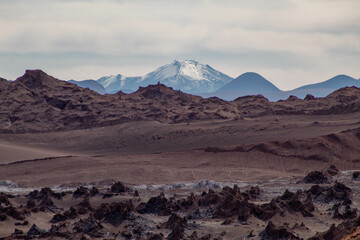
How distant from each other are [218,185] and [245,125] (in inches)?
843

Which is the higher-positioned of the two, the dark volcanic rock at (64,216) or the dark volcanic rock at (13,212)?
the dark volcanic rock at (13,212)

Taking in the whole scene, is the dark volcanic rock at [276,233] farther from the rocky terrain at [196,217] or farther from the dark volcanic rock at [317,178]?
the dark volcanic rock at [317,178]

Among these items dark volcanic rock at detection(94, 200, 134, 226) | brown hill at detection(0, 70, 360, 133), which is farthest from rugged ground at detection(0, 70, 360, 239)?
brown hill at detection(0, 70, 360, 133)

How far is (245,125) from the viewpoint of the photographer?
199ft

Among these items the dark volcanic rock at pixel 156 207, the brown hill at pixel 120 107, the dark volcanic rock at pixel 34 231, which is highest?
the brown hill at pixel 120 107

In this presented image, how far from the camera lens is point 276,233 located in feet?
83.9

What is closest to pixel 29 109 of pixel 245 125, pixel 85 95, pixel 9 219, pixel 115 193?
pixel 85 95

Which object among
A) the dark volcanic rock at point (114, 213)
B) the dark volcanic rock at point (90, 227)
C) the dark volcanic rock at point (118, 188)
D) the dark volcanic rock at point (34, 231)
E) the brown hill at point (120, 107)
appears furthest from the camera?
the brown hill at point (120, 107)

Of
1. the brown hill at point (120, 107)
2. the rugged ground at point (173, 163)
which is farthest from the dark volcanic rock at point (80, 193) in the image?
the brown hill at point (120, 107)

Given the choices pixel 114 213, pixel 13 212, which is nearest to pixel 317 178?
pixel 114 213

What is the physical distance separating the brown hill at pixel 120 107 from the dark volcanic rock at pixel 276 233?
39.6m

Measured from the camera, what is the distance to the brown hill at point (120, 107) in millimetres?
70250

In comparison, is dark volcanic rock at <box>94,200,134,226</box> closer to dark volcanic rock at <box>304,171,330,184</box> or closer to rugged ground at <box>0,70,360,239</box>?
rugged ground at <box>0,70,360,239</box>

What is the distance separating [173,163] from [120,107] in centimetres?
2778
